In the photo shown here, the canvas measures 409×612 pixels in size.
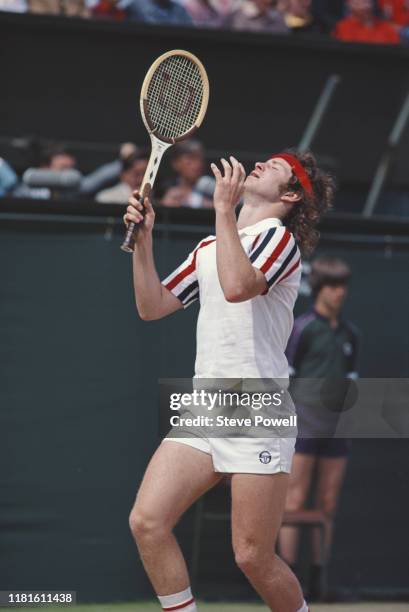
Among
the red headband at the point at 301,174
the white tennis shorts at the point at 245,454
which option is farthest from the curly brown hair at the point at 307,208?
the white tennis shorts at the point at 245,454

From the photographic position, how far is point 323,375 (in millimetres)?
6062

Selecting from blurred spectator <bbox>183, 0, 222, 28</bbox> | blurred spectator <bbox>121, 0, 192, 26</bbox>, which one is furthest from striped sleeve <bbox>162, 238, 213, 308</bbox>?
blurred spectator <bbox>183, 0, 222, 28</bbox>

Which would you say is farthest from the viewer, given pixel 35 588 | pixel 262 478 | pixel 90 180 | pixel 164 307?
pixel 90 180

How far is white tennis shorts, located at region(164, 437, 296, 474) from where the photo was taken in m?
3.99

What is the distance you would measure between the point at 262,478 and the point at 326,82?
18.0 feet

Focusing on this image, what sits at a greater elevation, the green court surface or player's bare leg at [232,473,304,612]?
player's bare leg at [232,473,304,612]

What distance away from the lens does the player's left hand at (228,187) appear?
393 centimetres

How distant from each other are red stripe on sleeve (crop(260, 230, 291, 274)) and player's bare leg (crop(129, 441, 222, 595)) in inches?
28.3

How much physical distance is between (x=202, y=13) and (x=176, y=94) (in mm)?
4851

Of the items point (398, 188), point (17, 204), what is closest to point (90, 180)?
point (17, 204)

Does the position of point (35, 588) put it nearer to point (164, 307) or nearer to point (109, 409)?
point (109, 409)

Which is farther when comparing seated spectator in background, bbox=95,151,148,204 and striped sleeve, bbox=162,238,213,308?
seated spectator in background, bbox=95,151,148,204

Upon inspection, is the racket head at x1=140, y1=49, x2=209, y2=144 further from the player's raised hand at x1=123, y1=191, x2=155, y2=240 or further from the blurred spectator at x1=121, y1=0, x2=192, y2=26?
the blurred spectator at x1=121, y1=0, x2=192, y2=26

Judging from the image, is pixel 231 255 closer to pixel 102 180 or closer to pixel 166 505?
pixel 166 505
